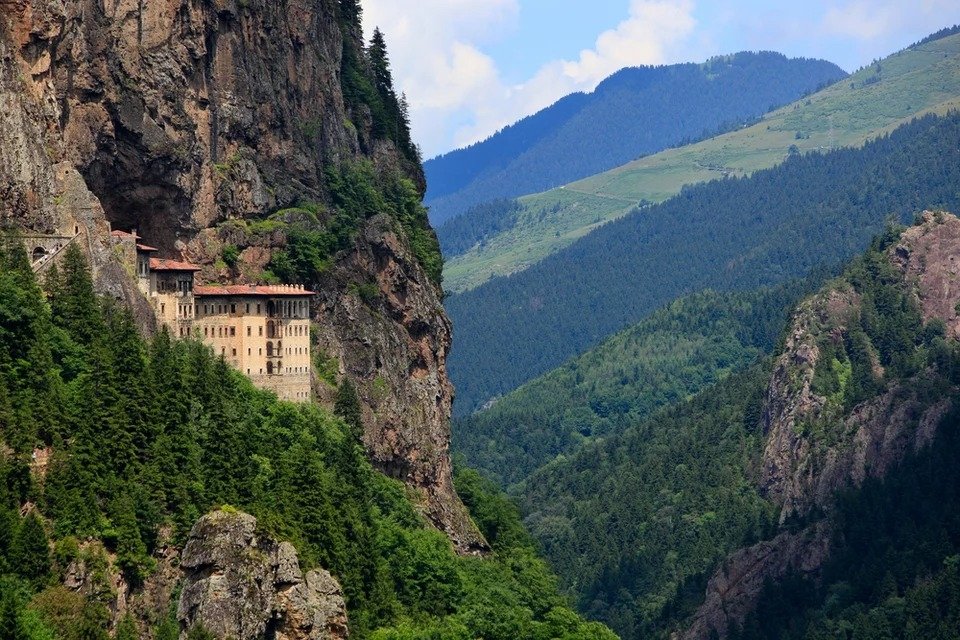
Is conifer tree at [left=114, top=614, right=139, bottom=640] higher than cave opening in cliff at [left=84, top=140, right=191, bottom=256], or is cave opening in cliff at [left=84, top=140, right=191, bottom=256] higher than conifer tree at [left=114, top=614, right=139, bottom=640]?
cave opening in cliff at [left=84, top=140, right=191, bottom=256]

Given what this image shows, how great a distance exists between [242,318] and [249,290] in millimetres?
1694

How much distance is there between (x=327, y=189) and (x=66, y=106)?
27.6 metres

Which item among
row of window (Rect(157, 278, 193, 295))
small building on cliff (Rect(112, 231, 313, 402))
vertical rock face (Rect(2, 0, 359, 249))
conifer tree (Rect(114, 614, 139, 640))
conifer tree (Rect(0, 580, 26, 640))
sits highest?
vertical rock face (Rect(2, 0, 359, 249))

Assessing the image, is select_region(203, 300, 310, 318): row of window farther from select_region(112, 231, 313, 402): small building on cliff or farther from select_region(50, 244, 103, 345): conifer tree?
select_region(50, 244, 103, 345): conifer tree

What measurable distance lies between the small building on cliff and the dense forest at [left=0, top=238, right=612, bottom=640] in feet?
7.45

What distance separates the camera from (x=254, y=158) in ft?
477

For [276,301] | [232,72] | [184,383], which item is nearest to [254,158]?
[232,72]

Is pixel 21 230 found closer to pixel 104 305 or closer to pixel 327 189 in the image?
pixel 104 305

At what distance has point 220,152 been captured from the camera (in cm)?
14212

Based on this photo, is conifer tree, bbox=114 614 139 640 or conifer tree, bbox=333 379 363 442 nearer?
conifer tree, bbox=114 614 139 640

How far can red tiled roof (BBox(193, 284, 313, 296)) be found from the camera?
429 feet

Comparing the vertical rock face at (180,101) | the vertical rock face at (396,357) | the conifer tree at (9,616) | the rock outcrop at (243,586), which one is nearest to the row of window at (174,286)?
the vertical rock face at (180,101)

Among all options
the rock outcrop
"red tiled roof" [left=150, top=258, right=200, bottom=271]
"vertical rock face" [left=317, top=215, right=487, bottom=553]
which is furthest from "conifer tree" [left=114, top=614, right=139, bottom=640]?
"vertical rock face" [left=317, top=215, right=487, bottom=553]

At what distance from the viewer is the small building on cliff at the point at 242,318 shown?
128 metres
